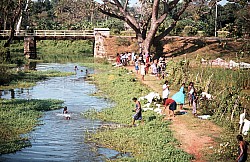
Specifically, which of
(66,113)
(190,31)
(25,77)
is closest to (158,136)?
(66,113)

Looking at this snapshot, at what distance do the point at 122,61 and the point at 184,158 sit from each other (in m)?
28.6

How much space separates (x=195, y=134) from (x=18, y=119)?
836cm

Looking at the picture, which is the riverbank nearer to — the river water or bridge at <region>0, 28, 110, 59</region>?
the river water

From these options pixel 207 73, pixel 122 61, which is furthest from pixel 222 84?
pixel 122 61

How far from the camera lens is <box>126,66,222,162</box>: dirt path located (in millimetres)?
14211

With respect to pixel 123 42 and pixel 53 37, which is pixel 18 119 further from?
pixel 53 37

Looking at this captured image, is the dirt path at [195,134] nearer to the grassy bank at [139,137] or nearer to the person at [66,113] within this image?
the grassy bank at [139,137]

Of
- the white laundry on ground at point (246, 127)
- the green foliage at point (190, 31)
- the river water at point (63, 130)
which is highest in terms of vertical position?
the green foliage at point (190, 31)

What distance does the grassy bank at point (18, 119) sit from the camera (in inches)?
611

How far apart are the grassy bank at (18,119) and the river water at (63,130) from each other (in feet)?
1.19

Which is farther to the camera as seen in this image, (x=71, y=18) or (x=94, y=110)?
(x=71, y=18)

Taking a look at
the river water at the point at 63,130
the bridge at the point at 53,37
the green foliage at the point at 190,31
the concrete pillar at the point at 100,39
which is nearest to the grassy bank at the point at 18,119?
the river water at the point at 63,130

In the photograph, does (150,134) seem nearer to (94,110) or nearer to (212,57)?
(94,110)

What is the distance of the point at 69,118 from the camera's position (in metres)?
20.0
